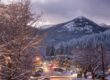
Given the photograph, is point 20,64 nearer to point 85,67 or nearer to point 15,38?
point 15,38

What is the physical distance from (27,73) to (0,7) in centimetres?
418

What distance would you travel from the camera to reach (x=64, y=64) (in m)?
114

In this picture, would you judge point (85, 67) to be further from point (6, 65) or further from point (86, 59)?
point (6, 65)

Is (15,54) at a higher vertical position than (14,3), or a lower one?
lower

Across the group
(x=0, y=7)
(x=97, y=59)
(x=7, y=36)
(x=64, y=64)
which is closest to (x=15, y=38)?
(x=7, y=36)

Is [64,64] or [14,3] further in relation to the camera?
[64,64]

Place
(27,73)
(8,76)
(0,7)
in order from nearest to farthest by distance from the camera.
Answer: (0,7), (8,76), (27,73)

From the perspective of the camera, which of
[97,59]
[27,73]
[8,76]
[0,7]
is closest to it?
[0,7]

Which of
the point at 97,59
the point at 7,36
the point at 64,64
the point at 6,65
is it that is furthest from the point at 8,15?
the point at 64,64

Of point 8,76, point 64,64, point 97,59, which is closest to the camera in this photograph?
point 8,76

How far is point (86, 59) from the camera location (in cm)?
6112

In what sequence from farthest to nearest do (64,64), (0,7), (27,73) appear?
(64,64), (27,73), (0,7)

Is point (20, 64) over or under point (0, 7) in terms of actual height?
under

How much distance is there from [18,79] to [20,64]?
988mm
